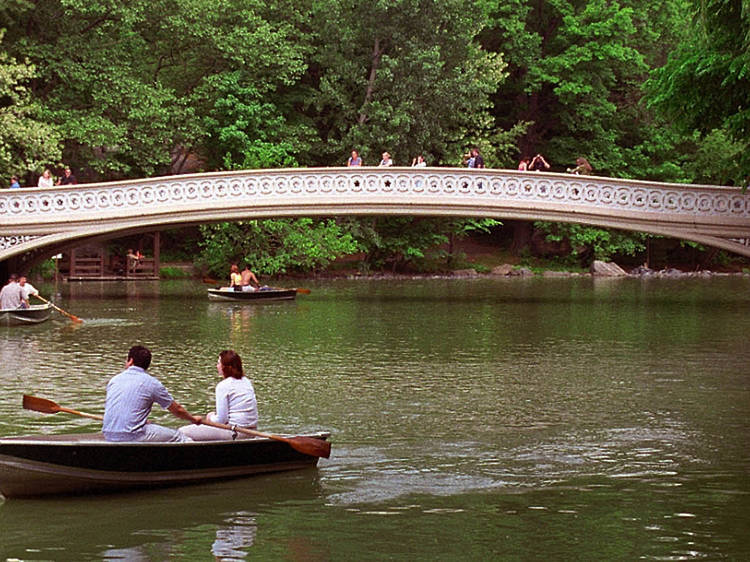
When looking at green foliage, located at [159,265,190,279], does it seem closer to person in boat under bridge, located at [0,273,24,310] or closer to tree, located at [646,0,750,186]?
person in boat under bridge, located at [0,273,24,310]

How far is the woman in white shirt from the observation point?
1097 centimetres

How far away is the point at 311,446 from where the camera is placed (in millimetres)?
11016

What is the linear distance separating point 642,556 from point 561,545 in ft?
1.80

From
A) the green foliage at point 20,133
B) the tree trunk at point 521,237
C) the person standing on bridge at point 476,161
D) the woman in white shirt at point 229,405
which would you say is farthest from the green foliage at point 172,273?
the woman in white shirt at point 229,405

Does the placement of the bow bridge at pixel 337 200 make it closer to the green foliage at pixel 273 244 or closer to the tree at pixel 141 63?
the tree at pixel 141 63

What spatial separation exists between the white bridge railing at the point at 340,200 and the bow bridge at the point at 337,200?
24mm

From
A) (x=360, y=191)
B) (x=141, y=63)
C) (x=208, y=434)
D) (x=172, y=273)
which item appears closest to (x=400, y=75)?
(x=141, y=63)

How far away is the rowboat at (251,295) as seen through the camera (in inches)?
1244

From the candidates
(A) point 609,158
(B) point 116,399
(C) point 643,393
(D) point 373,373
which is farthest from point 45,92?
(B) point 116,399

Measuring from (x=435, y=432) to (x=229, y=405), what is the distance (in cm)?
273

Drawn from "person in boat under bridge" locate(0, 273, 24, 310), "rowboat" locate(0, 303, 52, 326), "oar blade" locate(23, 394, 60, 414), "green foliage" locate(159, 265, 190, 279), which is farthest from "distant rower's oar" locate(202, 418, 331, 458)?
"green foliage" locate(159, 265, 190, 279)

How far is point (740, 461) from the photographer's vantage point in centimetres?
1168

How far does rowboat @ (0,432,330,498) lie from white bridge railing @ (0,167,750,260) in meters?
21.7

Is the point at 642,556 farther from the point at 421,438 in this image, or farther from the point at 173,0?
the point at 173,0
